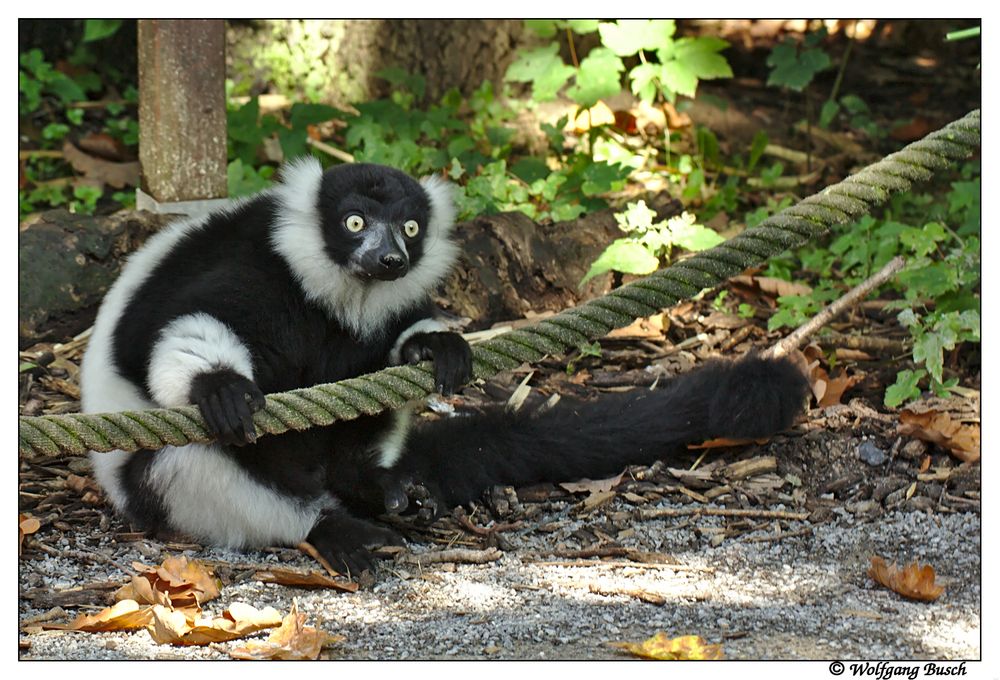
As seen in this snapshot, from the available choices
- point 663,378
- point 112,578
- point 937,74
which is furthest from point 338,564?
point 937,74

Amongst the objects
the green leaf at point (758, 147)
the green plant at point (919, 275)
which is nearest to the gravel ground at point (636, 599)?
the green plant at point (919, 275)

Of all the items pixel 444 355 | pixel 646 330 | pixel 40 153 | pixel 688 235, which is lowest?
pixel 646 330

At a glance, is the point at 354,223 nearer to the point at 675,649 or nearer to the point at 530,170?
the point at 675,649

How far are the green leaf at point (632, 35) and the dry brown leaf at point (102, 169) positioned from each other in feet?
10.3

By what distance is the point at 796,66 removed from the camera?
7887 millimetres

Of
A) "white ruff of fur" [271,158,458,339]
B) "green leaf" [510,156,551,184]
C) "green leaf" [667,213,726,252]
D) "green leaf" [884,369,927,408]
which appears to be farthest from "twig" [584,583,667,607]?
"green leaf" [510,156,551,184]

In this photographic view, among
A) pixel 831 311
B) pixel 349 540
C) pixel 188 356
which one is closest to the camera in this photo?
pixel 188 356

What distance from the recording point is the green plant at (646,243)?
5953mm

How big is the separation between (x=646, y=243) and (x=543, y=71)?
6.10 feet

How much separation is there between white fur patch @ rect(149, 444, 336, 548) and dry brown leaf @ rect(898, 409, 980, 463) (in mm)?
2586

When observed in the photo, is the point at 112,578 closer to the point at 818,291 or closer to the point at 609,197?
the point at 818,291

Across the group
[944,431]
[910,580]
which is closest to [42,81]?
[944,431]

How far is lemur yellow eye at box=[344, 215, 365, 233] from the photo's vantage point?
4.45 m

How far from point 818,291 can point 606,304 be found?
225cm
